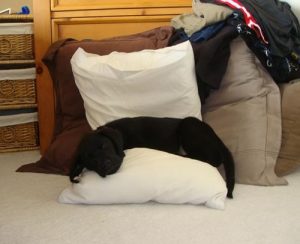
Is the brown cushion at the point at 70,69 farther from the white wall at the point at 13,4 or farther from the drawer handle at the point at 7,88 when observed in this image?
the white wall at the point at 13,4

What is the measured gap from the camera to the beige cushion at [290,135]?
1.24 meters

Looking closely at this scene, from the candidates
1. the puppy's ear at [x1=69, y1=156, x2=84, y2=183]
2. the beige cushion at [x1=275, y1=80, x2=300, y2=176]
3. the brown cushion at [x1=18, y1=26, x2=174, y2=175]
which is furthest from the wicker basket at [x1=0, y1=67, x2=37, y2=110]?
the beige cushion at [x1=275, y1=80, x2=300, y2=176]

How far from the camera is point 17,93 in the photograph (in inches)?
64.8

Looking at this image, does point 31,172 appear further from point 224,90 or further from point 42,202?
point 224,90

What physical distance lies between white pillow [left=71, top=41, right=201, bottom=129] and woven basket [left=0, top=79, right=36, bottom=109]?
0.45 metres

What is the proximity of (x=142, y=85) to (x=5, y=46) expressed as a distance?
2.40 feet

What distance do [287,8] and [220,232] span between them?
39.0 inches

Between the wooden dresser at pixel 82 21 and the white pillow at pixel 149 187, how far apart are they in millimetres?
729

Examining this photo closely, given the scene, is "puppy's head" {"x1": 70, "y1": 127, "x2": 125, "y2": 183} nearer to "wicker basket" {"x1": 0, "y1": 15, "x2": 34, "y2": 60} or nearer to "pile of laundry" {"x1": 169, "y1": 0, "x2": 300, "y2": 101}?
"pile of laundry" {"x1": 169, "y1": 0, "x2": 300, "y2": 101}

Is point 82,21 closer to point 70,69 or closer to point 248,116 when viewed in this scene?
point 70,69

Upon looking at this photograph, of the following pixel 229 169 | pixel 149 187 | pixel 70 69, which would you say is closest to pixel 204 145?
pixel 229 169

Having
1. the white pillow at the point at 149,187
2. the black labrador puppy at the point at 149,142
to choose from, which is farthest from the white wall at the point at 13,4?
the white pillow at the point at 149,187

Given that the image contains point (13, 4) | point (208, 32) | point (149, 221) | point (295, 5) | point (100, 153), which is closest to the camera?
point (149, 221)

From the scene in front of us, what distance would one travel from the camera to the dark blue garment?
4.52 feet
